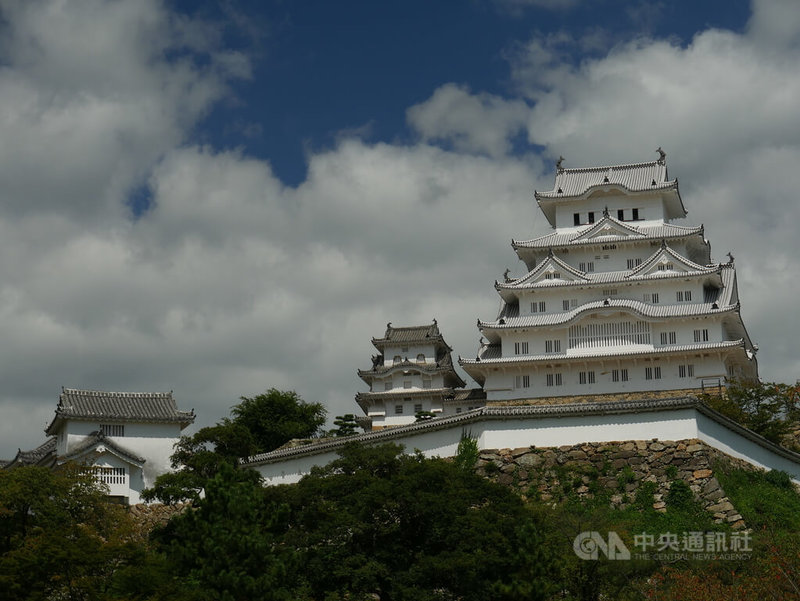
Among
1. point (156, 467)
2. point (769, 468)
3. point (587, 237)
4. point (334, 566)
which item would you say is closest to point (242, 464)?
point (156, 467)

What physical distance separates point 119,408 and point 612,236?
950 inches

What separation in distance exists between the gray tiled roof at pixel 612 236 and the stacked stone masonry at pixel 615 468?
21.0 metres

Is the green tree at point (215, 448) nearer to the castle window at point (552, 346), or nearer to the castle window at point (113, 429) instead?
the castle window at point (113, 429)

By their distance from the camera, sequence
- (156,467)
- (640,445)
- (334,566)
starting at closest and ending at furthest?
(334,566), (640,445), (156,467)

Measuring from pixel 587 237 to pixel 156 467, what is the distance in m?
22.8

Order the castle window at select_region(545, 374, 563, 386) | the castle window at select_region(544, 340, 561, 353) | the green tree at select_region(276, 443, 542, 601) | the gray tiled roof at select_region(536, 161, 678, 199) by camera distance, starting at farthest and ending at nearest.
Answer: the gray tiled roof at select_region(536, 161, 678, 199), the castle window at select_region(544, 340, 561, 353), the castle window at select_region(545, 374, 563, 386), the green tree at select_region(276, 443, 542, 601)

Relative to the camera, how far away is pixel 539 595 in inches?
1032

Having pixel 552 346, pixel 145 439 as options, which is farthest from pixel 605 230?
pixel 145 439

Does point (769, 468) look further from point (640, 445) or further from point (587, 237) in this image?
point (587, 237)

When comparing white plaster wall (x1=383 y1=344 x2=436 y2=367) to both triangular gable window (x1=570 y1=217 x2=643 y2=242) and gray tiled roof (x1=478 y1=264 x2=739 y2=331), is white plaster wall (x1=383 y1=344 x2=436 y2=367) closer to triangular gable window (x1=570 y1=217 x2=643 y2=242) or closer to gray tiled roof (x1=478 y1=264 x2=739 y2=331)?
gray tiled roof (x1=478 y1=264 x2=739 y2=331)

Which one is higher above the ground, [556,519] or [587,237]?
[587,237]

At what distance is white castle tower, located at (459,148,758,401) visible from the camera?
5309cm

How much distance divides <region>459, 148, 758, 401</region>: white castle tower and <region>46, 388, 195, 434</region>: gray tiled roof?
13.3 m

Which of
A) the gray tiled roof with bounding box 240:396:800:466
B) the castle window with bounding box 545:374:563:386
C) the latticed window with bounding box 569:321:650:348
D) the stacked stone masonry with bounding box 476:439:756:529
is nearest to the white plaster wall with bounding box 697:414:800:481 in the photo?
the gray tiled roof with bounding box 240:396:800:466
